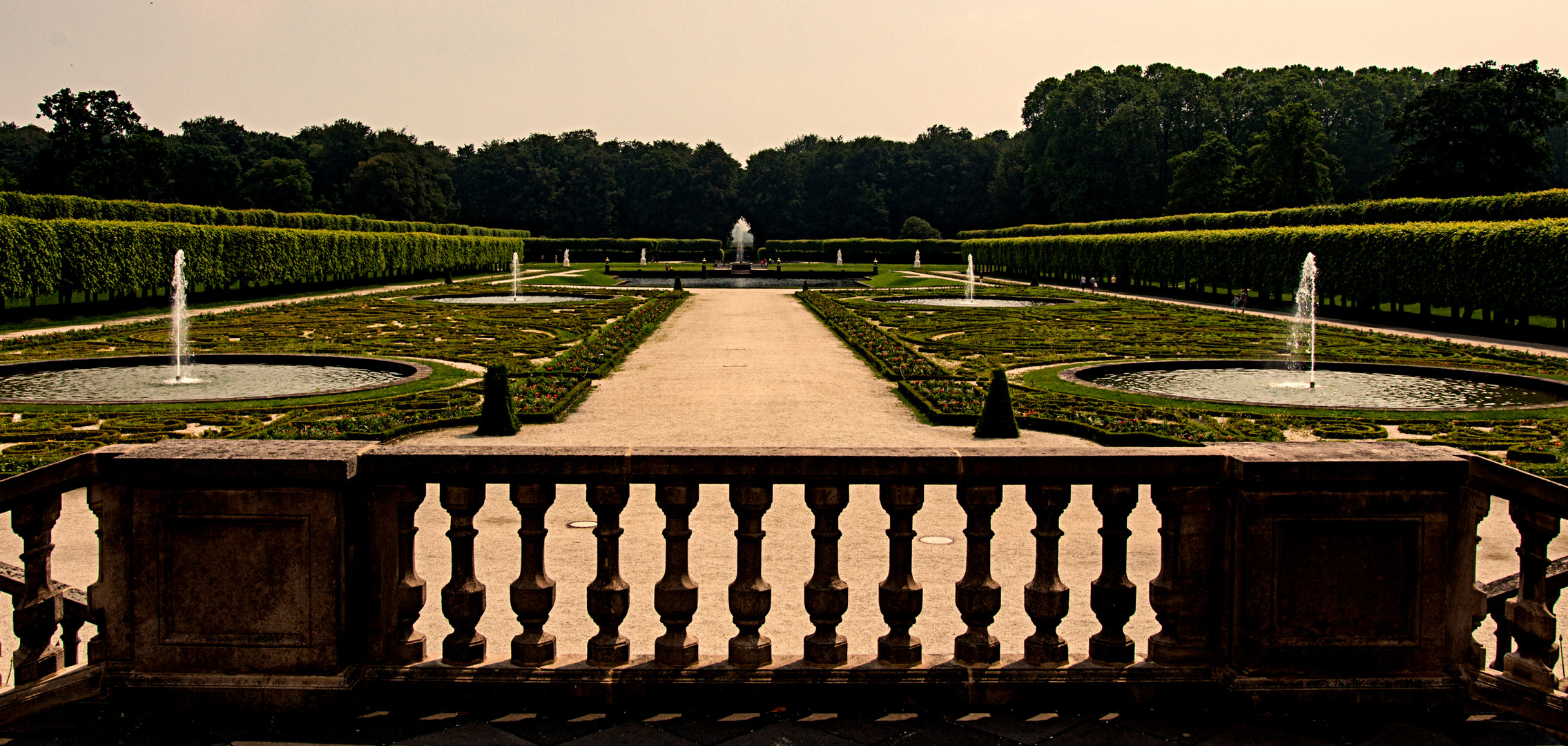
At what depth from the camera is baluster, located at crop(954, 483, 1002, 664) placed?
152 inches

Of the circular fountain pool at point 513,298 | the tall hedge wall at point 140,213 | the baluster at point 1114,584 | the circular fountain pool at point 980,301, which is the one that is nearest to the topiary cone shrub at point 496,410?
the baluster at point 1114,584

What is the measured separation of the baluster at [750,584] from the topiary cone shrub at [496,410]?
845 cm

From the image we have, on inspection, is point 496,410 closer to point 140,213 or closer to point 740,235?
point 140,213

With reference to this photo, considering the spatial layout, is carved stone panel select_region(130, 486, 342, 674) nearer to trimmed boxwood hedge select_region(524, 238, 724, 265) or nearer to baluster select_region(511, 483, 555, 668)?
baluster select_region(511, 483, 555, 668)

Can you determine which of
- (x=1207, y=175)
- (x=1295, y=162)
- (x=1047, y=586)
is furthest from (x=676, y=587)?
(x=1207, y=175)

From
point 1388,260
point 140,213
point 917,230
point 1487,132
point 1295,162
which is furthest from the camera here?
point 917,230

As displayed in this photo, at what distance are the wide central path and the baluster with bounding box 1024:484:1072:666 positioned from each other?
121 inches

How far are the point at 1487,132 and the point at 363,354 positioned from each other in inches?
2435

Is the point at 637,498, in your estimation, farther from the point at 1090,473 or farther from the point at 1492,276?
the point at 1492,276

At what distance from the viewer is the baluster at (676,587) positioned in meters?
3.91

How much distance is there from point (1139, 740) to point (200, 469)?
3179mm

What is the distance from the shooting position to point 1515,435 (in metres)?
11.7

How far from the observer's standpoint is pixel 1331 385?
16.4 metres

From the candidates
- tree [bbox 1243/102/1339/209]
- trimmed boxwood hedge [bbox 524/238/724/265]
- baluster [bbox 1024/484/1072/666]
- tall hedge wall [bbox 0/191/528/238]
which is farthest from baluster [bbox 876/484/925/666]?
trimmed boxwood hedge [bbox 524/238/724/265]
